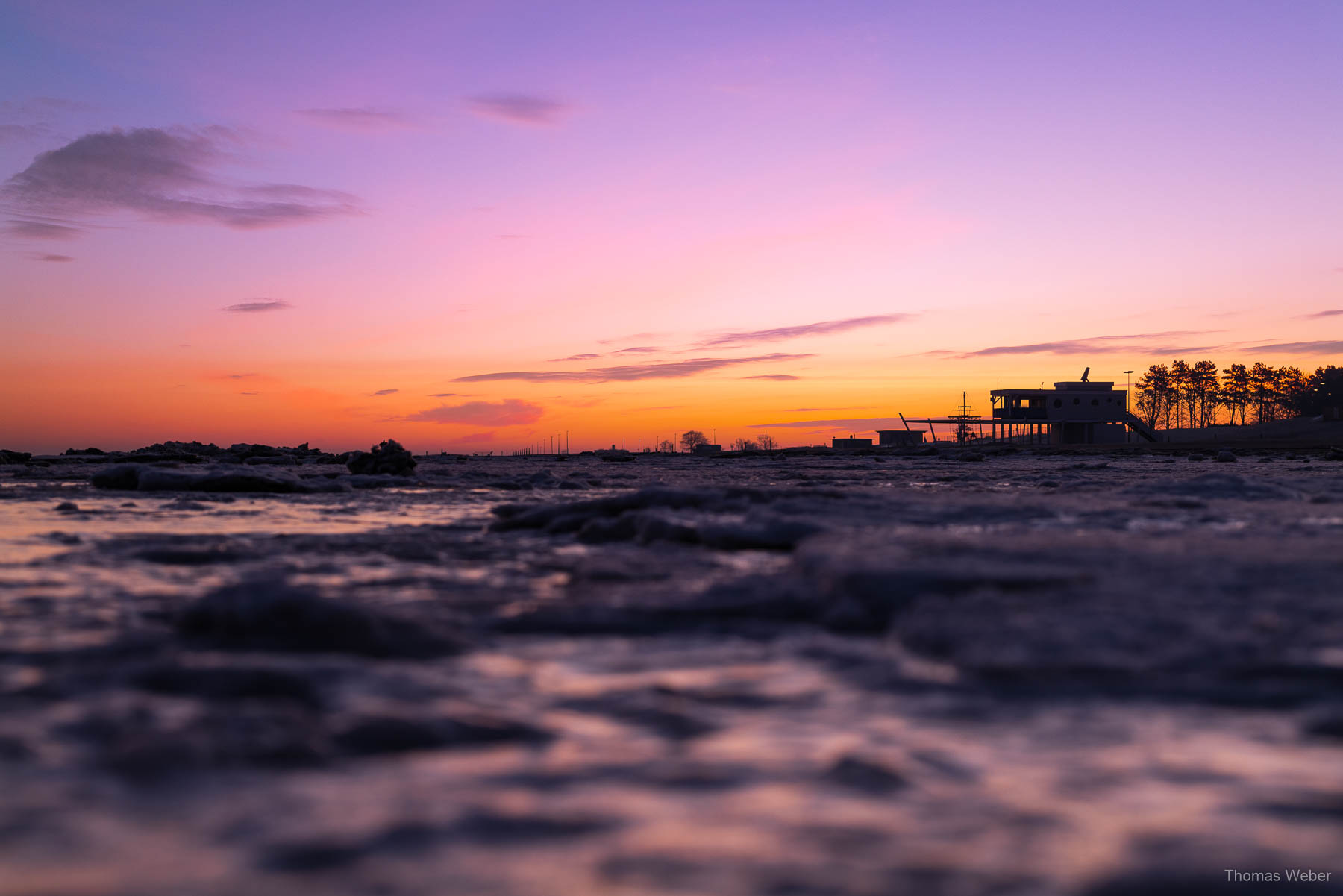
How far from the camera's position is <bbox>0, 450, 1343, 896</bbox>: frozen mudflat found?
1802 millimetres

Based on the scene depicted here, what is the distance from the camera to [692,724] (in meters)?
2.63

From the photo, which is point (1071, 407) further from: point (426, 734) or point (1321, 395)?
point (426, 734)

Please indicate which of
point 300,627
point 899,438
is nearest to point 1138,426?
point 899,438

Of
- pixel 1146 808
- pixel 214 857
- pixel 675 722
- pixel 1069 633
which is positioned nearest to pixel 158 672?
pixel 214 857

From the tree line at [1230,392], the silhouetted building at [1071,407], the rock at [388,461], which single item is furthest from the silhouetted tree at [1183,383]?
the rock at [388,461]

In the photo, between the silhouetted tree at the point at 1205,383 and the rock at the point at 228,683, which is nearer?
the rock at the point at 228,683

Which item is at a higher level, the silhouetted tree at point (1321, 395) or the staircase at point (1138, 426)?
the silhouetted tree at point (1321, 395)

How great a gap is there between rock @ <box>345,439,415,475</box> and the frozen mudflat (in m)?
14.8

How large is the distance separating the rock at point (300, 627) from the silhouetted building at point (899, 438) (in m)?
94.6

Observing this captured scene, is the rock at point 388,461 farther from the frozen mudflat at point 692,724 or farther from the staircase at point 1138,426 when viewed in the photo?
the staircase at point 1138,426

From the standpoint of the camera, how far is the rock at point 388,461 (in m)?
20.5

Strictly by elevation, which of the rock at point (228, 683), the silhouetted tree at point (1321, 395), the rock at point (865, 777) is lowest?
the rock at point (865, 777)

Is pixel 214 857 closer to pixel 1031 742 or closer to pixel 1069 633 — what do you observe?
pixel 1031 742

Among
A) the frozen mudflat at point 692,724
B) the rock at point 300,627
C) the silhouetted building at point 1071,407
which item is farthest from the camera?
the silhouetted building at point 1071,407
